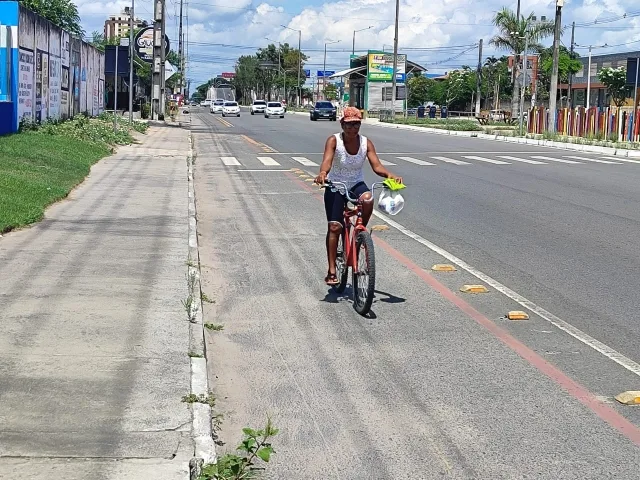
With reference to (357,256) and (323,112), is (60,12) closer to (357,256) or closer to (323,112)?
(323,112)

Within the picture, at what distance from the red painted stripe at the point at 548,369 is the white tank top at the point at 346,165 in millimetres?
1366

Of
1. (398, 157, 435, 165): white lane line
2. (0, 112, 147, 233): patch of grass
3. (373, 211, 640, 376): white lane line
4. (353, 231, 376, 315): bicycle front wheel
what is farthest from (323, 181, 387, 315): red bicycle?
(398, 157, 435, 165): white lane line

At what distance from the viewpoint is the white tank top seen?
27.7 feet

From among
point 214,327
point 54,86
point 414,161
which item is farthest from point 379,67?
point 214,327

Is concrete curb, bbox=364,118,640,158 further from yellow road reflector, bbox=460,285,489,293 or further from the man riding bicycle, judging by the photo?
the man riding bicycle

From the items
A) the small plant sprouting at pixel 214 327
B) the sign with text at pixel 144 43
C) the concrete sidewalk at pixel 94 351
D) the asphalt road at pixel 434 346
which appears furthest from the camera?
the sign with text at pixel 144 43

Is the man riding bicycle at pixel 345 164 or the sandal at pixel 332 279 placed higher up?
the man riding bicycle at pixel 345 164

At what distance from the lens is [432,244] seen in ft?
38.0

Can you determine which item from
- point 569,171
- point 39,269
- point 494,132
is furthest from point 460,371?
point 494,132

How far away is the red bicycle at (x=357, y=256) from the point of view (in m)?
7.83

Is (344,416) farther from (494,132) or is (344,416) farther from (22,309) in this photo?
(494,132)

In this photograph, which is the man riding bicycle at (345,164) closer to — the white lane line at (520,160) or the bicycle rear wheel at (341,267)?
the bicycle rear wheel at (341,267)

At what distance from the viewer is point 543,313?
26.3ft

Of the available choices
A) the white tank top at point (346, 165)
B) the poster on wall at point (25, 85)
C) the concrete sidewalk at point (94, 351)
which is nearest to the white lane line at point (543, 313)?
the white tank top at point (346, 165)
